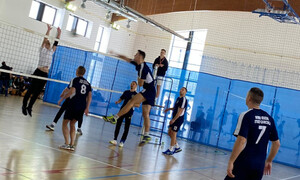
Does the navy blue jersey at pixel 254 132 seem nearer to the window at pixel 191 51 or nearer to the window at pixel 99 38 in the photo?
Result: the window at pixel 191 51

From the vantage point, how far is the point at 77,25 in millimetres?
21812

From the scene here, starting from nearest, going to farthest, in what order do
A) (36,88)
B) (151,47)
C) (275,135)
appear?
(275,135) → (36,88) → (151,47)

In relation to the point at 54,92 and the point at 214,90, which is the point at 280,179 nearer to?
the point at 214,90

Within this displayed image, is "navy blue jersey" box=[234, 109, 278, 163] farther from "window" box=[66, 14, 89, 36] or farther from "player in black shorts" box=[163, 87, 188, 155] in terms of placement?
"window" box=[66, 14, 89, 36]

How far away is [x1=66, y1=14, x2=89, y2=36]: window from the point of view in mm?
21406

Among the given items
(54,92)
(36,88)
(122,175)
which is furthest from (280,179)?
(54,92)

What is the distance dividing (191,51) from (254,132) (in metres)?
20.6

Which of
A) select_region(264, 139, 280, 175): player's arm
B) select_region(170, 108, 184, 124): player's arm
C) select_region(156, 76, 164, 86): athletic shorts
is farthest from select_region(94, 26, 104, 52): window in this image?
select_region(264, 139, 280, 175): player's arm

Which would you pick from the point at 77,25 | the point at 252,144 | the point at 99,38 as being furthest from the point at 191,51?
the point at 252,144

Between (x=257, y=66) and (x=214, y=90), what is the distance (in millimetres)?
7358

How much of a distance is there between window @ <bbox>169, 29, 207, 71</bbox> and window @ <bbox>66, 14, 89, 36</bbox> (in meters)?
5.74

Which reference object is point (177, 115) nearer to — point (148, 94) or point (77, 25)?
point (148, 94)

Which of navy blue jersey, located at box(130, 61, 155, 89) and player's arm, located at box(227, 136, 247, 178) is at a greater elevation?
navy blue jersey, located at box(130, 61, 155, 89)

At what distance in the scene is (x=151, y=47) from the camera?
24.2 metres
